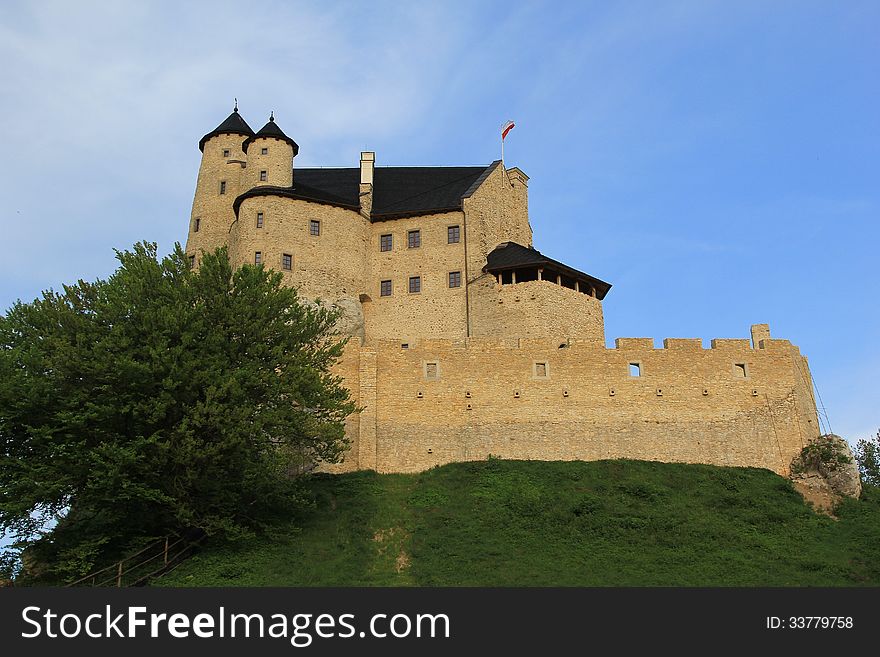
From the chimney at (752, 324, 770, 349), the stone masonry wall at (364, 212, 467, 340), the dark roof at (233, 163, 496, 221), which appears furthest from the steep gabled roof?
the chimney at (752, 324, 770, 349)

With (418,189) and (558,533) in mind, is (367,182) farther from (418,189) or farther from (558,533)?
(558,533)

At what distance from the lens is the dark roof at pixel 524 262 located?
42500 mm

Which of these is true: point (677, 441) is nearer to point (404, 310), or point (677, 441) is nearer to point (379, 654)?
point (404, 310)

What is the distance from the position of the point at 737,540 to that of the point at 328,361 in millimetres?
15037

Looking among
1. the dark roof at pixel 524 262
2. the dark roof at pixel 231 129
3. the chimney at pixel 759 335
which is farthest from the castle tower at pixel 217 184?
the chimney at pixel 759 335

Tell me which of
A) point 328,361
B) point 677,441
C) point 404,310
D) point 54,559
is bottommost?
point 54,559

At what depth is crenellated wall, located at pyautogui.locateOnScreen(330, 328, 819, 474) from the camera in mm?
34844

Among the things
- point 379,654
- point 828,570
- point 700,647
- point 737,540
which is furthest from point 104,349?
point 828,570

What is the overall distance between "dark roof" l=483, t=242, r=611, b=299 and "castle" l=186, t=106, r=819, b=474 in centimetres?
13

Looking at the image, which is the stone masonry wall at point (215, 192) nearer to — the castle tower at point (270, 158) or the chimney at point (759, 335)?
the castle tower at point (270, 158)

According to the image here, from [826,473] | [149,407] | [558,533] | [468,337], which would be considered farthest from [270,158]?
[826,473]

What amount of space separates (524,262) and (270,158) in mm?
15632

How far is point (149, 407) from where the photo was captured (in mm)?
24719

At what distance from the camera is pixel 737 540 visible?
28.5m
